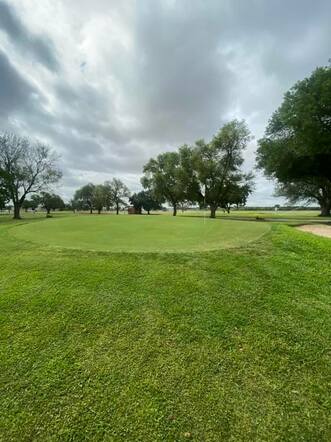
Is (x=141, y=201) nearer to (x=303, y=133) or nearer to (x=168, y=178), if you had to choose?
(x=168, y=178)

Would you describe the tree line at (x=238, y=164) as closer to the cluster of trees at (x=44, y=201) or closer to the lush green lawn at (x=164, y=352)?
the lush green lawn at (x=164, y=352)

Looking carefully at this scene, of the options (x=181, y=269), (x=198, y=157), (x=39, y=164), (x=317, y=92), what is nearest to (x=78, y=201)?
(x=39, y=164)

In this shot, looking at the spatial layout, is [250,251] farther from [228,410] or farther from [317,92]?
[317,92]

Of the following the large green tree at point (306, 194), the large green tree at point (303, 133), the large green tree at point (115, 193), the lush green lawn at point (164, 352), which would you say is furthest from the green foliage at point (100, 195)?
the lush green lawn at point (164, 352)

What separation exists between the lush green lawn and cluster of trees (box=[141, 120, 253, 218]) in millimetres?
29251

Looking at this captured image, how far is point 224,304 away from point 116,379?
2.15m

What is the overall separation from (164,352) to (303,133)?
18.9 meters

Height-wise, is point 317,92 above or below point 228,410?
above

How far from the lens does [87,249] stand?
6.62m

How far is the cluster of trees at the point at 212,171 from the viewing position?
3195 cm

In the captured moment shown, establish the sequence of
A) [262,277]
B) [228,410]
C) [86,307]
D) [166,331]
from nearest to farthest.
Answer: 1. [228,410]
2. [166,331]
3. [86,307]
4. [262,277]

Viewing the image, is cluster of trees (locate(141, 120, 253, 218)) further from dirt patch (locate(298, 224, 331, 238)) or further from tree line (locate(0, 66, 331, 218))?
dirt patch (locate(298, 224, 331, 238))

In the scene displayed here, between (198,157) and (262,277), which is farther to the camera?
(198,157)

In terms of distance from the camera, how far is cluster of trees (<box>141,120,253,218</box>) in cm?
3195
